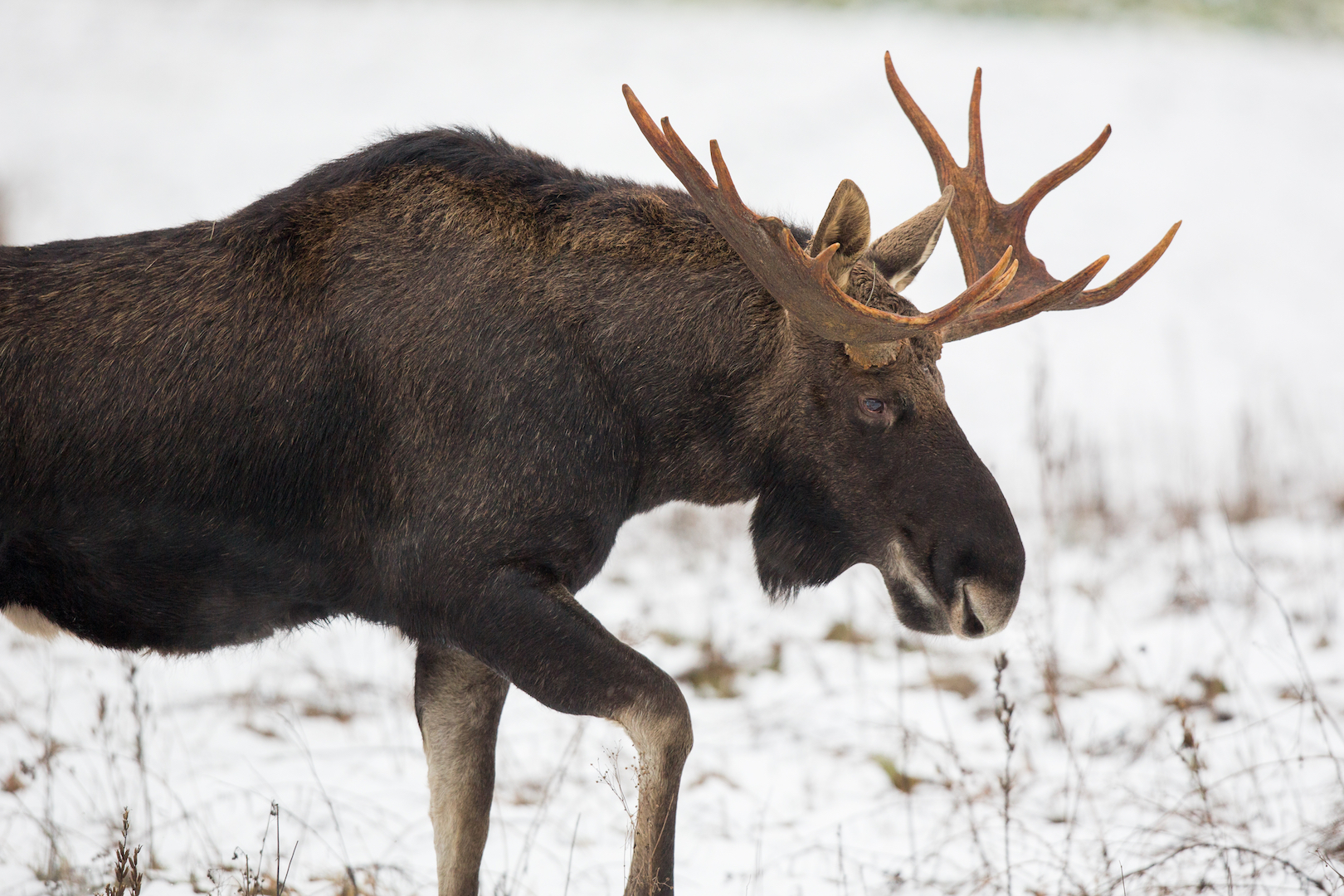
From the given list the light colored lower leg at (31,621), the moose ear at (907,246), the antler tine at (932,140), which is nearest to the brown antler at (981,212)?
the antler tine at (932,140)

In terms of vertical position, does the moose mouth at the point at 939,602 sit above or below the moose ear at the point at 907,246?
below

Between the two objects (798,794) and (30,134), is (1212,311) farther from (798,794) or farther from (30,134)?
Result: (30,134)

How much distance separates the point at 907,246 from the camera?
3.41 meters

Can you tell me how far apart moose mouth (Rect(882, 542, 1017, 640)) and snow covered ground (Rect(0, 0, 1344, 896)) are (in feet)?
1.22

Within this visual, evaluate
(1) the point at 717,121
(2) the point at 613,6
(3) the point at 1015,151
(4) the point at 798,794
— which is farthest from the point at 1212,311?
(2) the point at 613,6

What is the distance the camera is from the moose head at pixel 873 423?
3.03 m

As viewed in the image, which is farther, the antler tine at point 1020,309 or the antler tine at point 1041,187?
the antler tine at point 1041,187

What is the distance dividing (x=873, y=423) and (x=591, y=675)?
1037 mm

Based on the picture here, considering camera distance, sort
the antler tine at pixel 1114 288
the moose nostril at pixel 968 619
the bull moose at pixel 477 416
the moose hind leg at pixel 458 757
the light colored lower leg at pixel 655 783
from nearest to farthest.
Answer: the light colored lower leg at pixel 655 783 → the bull moose at pixel 477 416 → the moose nostril at pixel 968 619 → the antler tine at pixel 1114 288 → the moose hind leg at pixel 458 757

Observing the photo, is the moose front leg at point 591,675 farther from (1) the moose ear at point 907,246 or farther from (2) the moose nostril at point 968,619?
(1) the moose ear at point 907,246

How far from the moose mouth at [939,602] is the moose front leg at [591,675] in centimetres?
72

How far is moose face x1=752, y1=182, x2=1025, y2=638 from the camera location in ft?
10.3

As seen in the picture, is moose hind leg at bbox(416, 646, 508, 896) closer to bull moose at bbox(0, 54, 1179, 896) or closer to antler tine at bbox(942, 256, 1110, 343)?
bull moose at bbox(0, 54, 1179, 896)

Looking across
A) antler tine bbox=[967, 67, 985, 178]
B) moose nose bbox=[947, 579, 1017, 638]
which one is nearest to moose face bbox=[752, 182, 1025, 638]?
moose nose bbox=[947, 579, 1017, 638]
